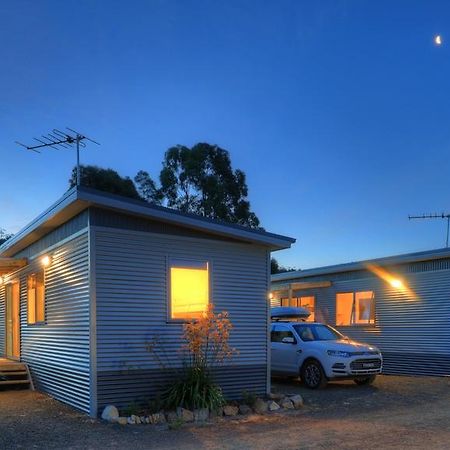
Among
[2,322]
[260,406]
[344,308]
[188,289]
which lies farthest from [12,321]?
[344,308]

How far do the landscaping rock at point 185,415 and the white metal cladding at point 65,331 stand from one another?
1581 mm

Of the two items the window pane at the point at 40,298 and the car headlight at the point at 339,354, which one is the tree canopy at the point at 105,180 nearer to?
the window pane at the point at 40,298

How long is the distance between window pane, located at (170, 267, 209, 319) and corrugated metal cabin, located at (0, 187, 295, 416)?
0.06ft

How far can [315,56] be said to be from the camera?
527 inches

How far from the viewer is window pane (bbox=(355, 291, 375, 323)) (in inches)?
728

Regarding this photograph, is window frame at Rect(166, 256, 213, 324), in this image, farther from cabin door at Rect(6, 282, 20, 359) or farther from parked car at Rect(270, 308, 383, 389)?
cabin door at Rect(6, 282, 20, 359)

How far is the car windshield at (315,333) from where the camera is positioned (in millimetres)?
14805

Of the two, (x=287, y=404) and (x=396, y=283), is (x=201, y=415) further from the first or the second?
Answer: (x=396, y=283)

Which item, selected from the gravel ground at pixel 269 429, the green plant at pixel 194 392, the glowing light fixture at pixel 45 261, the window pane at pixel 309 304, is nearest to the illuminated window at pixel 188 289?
the green plant at pixel 194 392

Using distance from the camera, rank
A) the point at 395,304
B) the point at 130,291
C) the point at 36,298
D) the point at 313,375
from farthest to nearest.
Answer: the point at 395,304
the point at 313,375
the point at 36,298
the point at 130,291

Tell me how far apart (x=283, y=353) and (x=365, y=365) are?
214 centimetres

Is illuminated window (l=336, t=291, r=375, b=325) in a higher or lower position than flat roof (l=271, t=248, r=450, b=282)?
lower

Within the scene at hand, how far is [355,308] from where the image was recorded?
1916cm

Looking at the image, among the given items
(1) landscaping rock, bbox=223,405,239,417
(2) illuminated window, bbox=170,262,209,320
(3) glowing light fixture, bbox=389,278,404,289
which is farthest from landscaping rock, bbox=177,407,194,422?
(3) glowing light fixture, bbox=389,278,404,289
